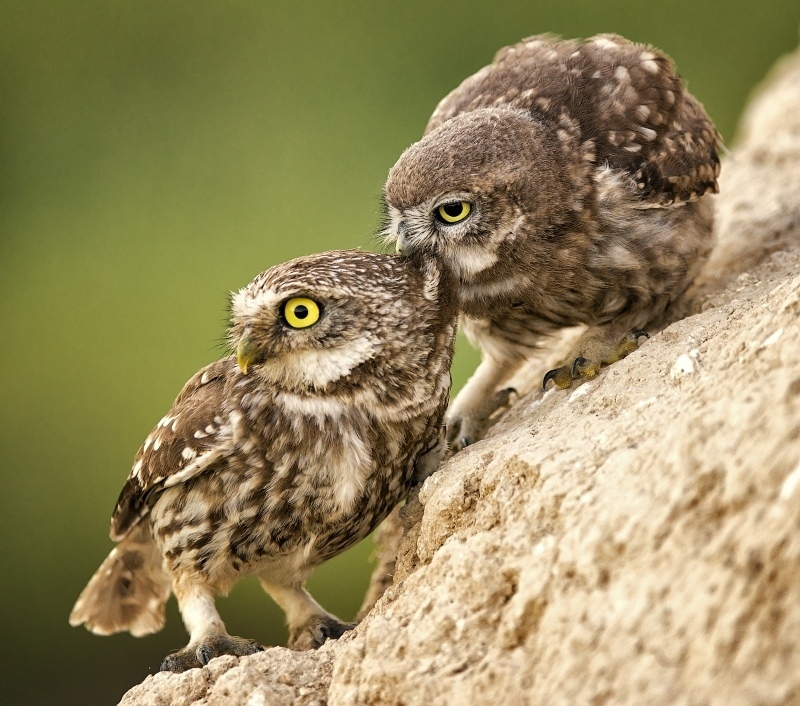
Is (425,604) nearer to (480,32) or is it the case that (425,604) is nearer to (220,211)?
(220,211)

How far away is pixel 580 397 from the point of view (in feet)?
8.14

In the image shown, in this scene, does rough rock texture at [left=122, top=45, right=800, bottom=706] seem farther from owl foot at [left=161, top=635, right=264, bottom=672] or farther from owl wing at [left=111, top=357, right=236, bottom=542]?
owl wing at [left=111, top=357, right=236, bottom=542]

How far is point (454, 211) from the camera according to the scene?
2.73 meters

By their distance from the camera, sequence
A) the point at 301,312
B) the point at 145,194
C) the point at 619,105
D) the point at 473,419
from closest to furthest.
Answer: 1. the point at 301,312
2. the point at 619,105
3. the point at 473,419
4. the point at 145,194

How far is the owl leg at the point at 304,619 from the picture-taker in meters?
2.77

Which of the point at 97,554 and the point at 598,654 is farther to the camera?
the point at 97,554

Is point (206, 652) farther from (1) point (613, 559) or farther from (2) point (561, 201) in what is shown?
(2) point (561, 201)

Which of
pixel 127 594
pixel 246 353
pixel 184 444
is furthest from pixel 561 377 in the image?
pixel 127 594

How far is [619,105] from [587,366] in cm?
81

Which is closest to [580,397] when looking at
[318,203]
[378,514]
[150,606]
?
[378,514]

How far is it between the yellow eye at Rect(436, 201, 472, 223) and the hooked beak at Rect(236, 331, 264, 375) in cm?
68

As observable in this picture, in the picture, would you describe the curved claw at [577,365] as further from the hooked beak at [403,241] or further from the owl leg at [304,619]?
the owl leg at [304,619]

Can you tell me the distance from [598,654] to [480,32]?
647 cm


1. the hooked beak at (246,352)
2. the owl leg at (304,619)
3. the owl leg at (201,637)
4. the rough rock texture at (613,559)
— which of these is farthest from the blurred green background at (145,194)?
the rough rock texture at (613,559)
